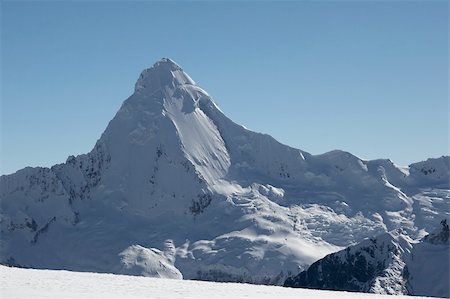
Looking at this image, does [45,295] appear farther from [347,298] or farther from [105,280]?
[347,298]

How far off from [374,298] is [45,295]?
91.7ft

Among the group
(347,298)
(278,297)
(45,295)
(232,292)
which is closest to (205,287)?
(232,292)

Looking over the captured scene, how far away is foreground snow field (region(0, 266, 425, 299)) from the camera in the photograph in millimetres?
52406

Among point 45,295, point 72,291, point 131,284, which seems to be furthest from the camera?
point 131,284

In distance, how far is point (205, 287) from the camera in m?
61.9

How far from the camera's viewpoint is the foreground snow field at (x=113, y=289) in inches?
2063

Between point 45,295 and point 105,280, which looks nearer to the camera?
point 45,295

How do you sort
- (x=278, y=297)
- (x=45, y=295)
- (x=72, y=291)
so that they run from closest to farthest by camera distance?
(x=45, y=295), (x=72, y=291), (x=278, y=297)

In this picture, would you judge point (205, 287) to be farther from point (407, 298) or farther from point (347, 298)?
point (407, 298)

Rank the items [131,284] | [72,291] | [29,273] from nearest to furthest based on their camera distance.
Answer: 1. [72,291]
2. [131,284]
3. [29,273]

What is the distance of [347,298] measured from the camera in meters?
59.2

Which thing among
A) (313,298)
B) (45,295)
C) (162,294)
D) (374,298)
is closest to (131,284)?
(162,294)

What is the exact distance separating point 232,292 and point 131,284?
9415 mm

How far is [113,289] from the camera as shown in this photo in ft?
187
